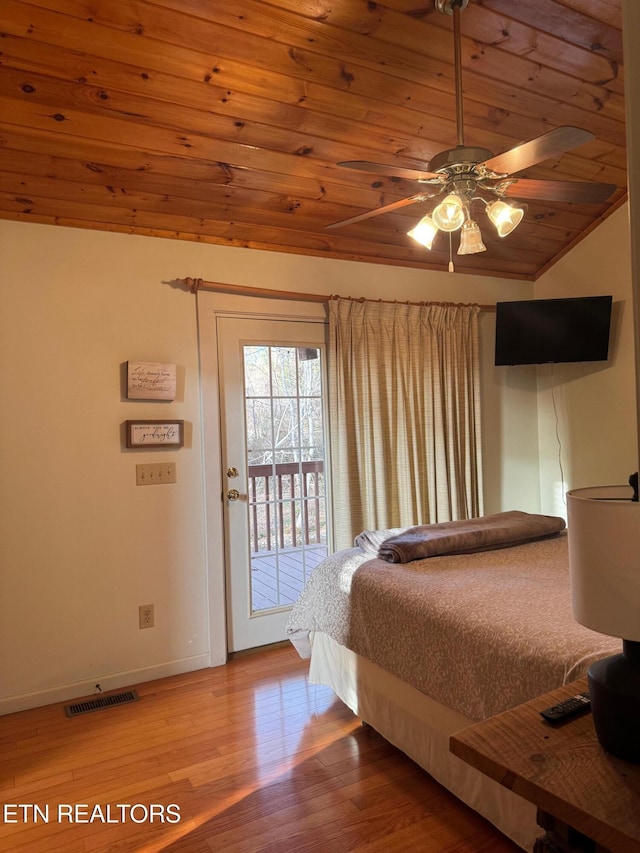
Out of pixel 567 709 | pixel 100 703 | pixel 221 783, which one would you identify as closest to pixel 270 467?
pixel 100 703

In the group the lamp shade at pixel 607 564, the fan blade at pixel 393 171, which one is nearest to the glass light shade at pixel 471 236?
the fan blade at pixel 393 171

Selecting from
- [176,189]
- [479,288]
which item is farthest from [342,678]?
[479,288]

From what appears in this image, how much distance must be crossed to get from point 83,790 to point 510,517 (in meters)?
2.22

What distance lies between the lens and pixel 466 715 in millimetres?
1867

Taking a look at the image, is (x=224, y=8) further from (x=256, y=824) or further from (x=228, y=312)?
(x=256, y=824)

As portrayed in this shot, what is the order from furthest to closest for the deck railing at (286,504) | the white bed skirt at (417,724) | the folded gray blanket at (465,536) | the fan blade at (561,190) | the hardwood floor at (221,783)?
1. the deck railing at (286,504)
2. the folded gray blanket at (465,536)
3. the fan blade at (561,190)
4. the hardwood floor at (221,783)
5. the white bed skirt at (417,724)

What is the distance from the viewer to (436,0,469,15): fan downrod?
2256 millimetres

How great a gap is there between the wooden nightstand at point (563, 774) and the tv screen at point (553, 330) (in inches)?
133

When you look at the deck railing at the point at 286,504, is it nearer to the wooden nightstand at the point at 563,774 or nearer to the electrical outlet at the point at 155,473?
the electrical outlet at the point at 155,473

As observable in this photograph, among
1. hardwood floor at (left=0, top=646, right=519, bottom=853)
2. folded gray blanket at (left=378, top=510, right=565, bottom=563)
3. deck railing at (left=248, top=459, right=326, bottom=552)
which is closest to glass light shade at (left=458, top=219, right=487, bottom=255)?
folded gray blanket at (left=378, top=510, right=565, bottom=563)

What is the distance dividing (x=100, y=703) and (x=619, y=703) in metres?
2.70

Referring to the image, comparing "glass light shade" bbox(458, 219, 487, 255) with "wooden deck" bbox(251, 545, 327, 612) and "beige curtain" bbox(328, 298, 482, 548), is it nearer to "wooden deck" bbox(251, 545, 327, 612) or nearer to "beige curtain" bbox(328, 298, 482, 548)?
"beige curtain" bbox(328, 298, 482, 548)

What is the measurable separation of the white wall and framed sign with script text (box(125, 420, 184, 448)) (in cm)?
5

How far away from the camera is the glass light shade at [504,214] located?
2115mm
